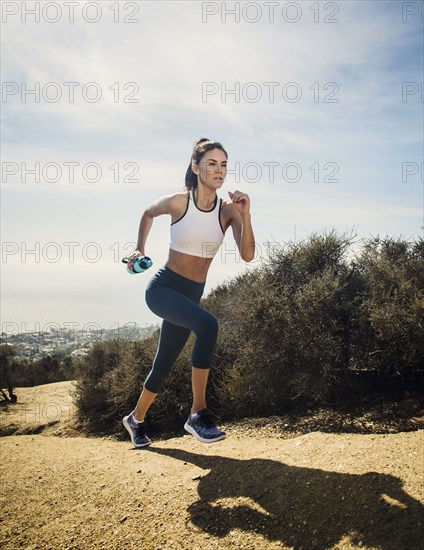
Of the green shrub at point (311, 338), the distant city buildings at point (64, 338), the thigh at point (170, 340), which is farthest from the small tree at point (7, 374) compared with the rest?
the thigh at point (170, 340)

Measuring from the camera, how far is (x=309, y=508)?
3020mm

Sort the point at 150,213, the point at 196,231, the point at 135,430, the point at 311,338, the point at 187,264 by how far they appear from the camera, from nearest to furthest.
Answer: the point at 196,231 < the point at 187,264 < the point at 150,213 < the point at 135,430 < the point at 311,338

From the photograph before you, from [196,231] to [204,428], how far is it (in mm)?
1876

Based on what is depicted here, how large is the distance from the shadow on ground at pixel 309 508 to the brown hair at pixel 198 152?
290 cm

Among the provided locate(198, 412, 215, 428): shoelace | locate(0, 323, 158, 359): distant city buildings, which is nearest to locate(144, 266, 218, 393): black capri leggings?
locate(198, 412, 215, 428): shoelace

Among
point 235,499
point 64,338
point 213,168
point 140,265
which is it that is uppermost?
point 213,168

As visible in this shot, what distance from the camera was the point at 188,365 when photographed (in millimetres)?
8070

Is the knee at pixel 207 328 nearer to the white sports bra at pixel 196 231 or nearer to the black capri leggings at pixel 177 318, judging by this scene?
the black capri leggings at pixel 177 318

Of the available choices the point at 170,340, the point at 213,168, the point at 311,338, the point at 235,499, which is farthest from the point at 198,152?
the point at 311,338

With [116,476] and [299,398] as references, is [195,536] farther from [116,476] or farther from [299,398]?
[299,398]

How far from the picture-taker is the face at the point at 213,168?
4113 millimetres

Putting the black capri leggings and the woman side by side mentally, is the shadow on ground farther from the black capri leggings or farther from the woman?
the black capri leggings

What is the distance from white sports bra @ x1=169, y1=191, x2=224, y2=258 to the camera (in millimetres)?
4102

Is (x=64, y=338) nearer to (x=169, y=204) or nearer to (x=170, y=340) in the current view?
(x=170, y=340)
